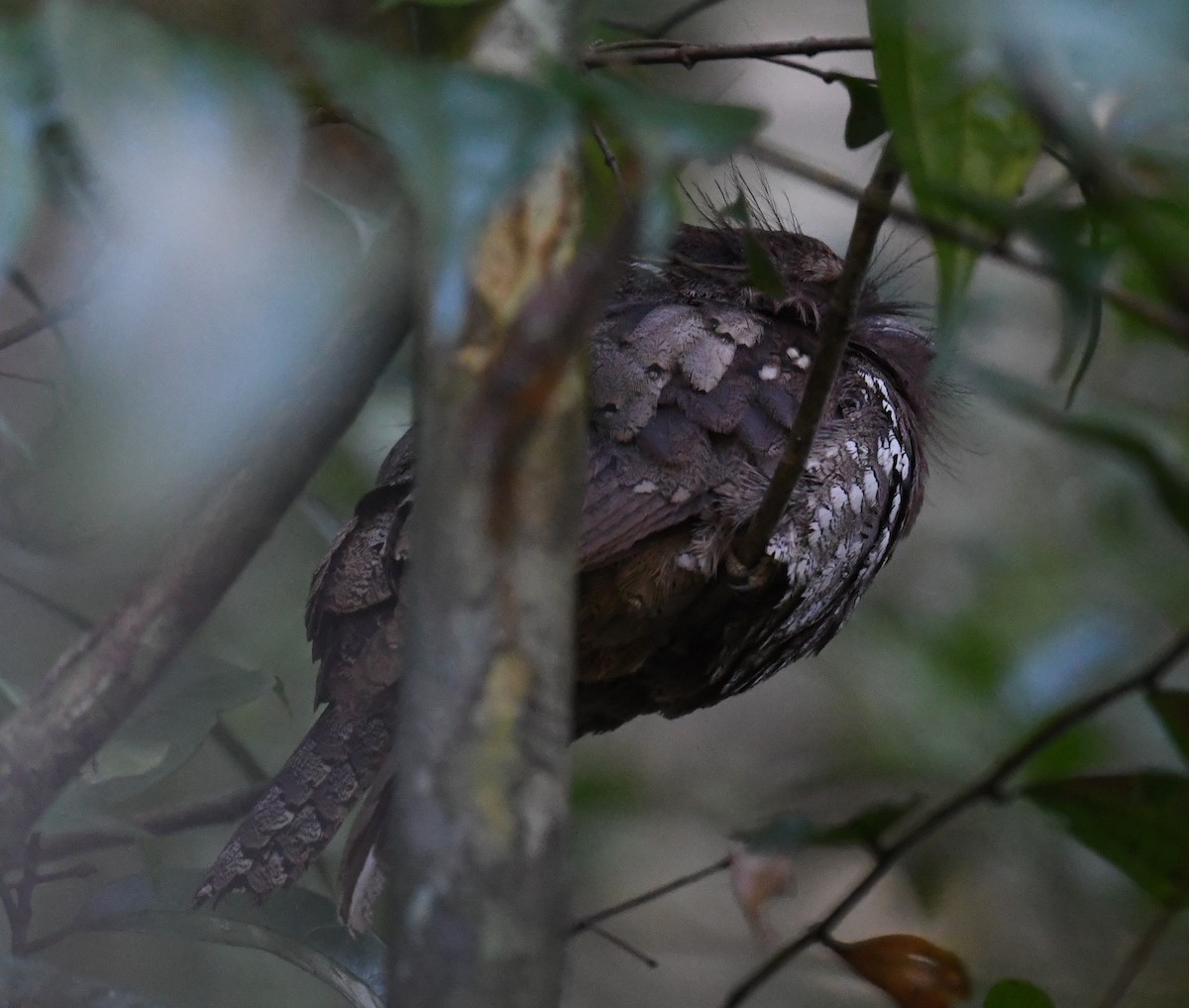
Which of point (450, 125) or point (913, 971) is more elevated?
point (450, 125)

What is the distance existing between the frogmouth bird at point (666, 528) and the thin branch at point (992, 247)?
0.96 meters

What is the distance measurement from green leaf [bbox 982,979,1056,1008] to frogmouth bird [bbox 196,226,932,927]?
2.97 ft

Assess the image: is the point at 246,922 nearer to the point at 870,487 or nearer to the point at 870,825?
the point at 870,825

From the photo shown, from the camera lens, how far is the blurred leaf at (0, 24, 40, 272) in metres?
0.90

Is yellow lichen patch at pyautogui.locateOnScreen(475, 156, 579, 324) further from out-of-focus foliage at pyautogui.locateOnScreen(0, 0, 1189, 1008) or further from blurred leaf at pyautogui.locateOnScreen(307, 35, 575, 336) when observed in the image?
blurred leaf at pyautogui.locateOnScreen(307, 35, 575, 336)

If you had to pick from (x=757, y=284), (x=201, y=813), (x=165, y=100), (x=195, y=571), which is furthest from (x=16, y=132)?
(x=201, y=813)

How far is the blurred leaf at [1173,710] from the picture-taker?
113 cm

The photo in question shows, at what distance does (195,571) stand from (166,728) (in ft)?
1.12

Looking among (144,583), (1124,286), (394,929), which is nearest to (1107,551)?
(1124,286)

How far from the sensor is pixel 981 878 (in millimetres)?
4008

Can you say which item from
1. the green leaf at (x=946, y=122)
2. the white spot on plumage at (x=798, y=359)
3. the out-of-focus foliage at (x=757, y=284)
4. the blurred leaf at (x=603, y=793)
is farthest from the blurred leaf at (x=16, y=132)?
the blurred leaf at (x=603, y=793)

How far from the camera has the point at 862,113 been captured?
6.08 ft

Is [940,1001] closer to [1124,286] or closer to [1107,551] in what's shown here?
[1124,286]

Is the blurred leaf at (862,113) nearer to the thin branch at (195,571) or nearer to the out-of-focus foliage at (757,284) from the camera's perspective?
the out-of-focus foliage at (757,284)
